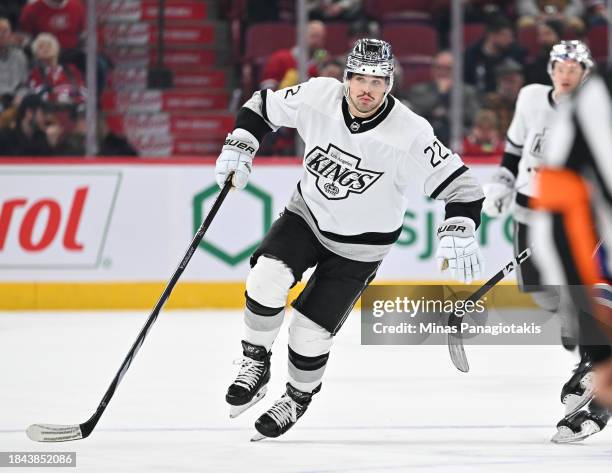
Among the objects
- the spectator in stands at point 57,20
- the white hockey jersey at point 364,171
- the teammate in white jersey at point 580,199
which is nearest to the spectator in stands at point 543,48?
the spectator in stands at point 57,20

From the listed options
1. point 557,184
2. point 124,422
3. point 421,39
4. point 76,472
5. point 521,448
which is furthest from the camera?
point 421,39

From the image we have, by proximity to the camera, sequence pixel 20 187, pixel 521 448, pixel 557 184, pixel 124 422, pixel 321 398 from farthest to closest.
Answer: pixel 20 187, pixel 321 398, pixel 124 422, pixel 521 448, pixel 557 184

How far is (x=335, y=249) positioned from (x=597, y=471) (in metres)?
1.08

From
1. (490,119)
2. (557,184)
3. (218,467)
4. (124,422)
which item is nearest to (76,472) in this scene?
(218,467)

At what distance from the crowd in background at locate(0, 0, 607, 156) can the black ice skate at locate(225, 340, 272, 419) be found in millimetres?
4165

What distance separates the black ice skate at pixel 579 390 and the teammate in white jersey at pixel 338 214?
0.66 metres

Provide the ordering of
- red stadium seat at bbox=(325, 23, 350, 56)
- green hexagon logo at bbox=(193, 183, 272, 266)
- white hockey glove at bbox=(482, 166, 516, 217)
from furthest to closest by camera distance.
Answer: red stadium seat at bbox=(325, 23, 350, 56), green hexagon logo at bbox=(193, 183, 272, 266), white hockey glove at bbox=(482, 166, 516, 217)

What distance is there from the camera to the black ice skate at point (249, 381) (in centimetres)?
425

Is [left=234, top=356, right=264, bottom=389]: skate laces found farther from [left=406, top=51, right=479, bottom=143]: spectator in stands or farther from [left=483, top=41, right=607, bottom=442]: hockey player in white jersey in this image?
[left=406, top=51, right=479, bottom=143]: spectator in stands

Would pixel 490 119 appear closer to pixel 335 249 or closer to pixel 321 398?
pixel 321 398

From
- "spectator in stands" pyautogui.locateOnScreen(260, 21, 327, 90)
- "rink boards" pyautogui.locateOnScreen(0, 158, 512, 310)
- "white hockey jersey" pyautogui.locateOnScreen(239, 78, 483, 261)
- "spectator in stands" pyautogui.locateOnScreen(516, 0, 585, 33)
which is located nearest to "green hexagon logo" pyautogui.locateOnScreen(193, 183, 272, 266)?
"rink boards" pyautogui.locateOnScreen(0, 158, 512, 310)

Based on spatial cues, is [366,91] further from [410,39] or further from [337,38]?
[410,39]

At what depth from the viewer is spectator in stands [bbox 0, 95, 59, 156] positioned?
26.8 feet

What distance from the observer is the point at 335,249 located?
4.38m
